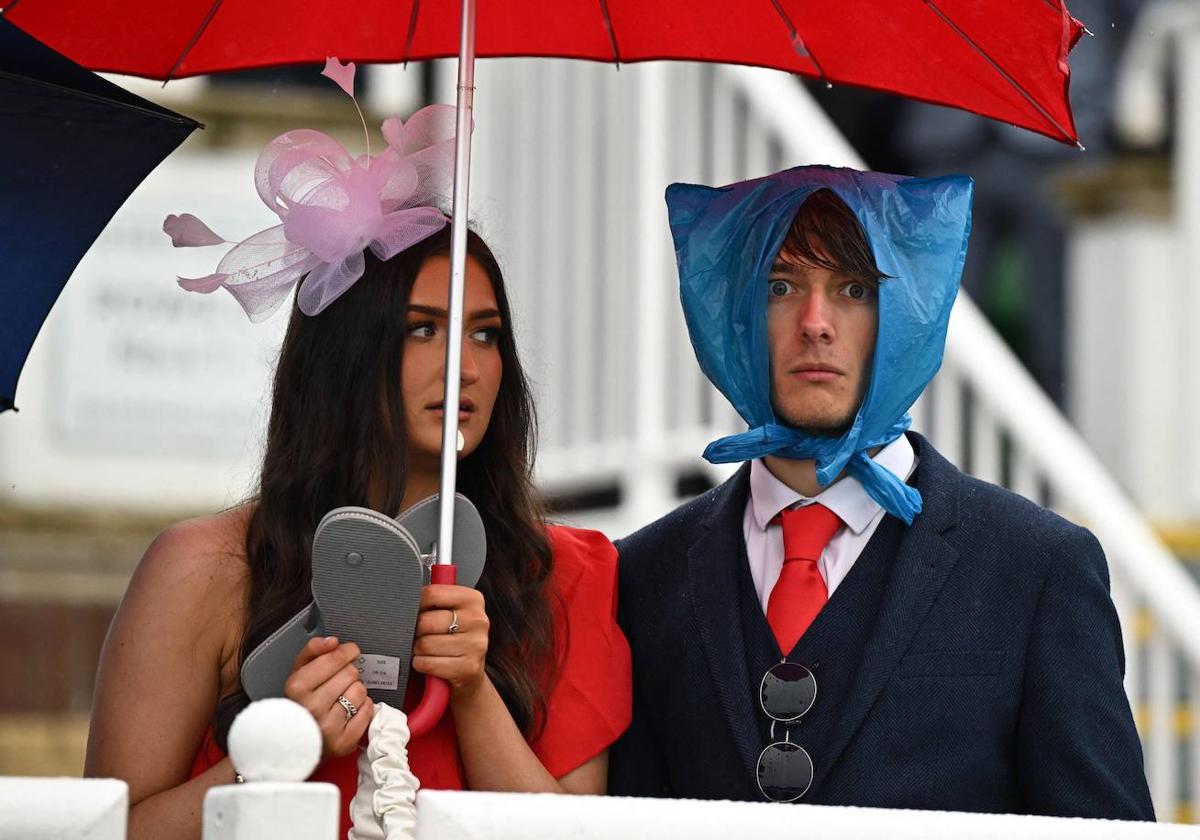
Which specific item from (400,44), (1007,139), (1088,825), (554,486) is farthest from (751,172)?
(1007,139)

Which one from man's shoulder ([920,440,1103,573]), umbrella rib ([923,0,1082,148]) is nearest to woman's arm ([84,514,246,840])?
man's shoulder ([920,440,1103,573])

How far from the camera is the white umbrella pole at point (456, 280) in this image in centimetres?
349

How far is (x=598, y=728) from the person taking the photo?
3.82 metres

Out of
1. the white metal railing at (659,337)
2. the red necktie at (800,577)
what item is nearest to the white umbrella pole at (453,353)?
the red necktie at (800,577)

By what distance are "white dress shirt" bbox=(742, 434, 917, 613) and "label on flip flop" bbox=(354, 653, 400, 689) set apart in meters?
0.74

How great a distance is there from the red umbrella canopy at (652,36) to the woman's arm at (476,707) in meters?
0.98

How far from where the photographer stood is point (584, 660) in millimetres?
3879

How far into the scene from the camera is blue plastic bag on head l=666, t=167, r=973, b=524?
378cm

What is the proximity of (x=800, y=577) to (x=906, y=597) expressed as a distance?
181 millimetres

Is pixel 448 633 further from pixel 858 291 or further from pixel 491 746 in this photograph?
pixel 858 291

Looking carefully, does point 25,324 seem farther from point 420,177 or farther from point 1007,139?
point 1007,139

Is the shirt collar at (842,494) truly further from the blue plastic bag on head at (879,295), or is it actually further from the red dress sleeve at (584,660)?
the red dress sleeve at (584,660)

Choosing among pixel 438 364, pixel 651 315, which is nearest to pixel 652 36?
pixel 438 364

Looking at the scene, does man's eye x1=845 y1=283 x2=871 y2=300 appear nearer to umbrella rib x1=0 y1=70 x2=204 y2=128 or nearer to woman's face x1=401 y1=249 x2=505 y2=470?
woman's face x1=401 y1=249 x2=505 y2=470
